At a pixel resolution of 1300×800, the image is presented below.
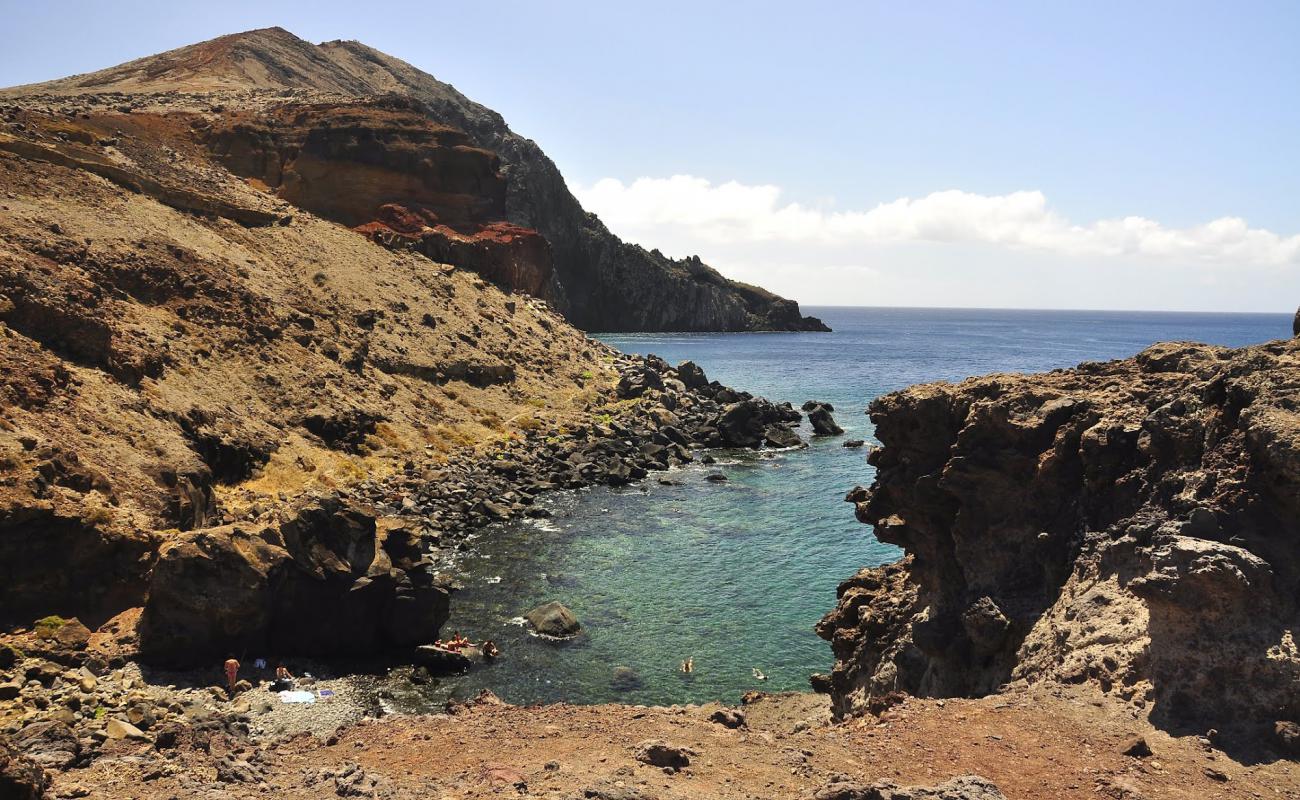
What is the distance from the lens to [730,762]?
Result: 13070mm

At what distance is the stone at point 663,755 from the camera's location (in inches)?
504

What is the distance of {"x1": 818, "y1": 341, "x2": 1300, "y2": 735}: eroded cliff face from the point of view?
12.1m

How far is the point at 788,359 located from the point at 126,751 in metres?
129

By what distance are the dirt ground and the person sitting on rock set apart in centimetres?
573

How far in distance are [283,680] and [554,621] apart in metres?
8.56

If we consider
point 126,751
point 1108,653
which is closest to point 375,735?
point 126,751

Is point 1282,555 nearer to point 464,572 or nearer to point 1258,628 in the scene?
point 1258,628

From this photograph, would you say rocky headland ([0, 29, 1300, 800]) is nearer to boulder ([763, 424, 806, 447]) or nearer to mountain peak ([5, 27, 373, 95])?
boulder ([763, 424, 806, 447])

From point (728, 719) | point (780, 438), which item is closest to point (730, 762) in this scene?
point (728, 719)

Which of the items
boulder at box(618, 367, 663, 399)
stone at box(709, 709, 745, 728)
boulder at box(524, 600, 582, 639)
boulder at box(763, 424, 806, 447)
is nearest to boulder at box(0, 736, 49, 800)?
stone at box(709, 709, 745, 728)

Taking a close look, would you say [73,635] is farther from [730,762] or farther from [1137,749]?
[1137,749]

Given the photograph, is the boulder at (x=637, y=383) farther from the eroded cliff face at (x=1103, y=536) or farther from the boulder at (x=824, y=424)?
the eroded cliff face at (x=1103, y=536)

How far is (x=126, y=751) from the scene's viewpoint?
14.9 m

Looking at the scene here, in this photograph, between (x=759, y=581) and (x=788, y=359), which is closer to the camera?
(x=759, y=581)
